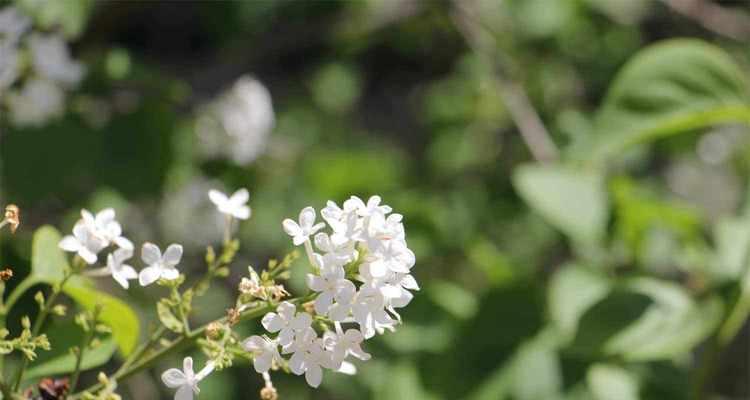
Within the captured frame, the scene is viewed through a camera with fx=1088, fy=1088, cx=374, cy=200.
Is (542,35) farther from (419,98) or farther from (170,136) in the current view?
(419,98)

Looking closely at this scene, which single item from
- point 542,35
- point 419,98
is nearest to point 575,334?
point 542,35

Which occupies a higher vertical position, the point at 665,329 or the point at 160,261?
the point at 665,329

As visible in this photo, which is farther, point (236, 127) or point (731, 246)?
point (236, 127)

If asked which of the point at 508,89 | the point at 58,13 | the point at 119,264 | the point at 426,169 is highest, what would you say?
the point at 426,169

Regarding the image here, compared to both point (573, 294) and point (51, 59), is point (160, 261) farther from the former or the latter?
point (573, 294)

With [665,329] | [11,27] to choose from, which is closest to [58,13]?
[11,27]

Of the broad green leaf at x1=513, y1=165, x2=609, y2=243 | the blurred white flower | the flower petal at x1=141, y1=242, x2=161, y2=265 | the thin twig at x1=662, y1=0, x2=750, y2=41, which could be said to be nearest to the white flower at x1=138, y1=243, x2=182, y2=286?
the flower petal at x1=141, y1=242, x2=161, y2=265

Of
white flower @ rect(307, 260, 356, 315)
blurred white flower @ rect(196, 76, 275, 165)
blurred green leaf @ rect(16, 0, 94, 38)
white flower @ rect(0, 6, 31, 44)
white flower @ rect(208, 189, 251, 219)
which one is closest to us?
white flower @ rect(307, 260, 356, 315)

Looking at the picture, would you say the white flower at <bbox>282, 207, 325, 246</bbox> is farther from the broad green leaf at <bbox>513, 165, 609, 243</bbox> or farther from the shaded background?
the broad green leaf at <bbox>513, 165, 609, 243</bbox>
